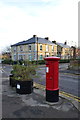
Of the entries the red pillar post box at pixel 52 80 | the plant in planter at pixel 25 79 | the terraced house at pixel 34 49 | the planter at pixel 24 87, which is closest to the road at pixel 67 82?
the plant in planter at pixel 25 79

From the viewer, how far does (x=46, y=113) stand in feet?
13.2

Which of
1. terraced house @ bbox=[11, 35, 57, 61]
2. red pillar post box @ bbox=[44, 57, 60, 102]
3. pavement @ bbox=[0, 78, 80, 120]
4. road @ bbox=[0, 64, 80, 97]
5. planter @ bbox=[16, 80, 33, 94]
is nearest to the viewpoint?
pavement @ bbox=[0, 78, 80, 120]

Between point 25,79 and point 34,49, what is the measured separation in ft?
89.4

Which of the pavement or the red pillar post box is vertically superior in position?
the red pillar post box

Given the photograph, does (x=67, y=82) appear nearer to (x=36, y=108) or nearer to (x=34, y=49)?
(x=36, y=108)

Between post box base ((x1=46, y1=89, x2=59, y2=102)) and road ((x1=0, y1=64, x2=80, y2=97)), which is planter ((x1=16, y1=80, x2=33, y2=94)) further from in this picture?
post box base ((x1=46, y1=89, x2=59, y2=102))

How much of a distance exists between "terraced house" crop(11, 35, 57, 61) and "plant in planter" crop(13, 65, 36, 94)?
25.0m

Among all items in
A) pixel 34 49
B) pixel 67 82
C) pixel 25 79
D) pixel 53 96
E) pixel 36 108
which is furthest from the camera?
pixel 34 49

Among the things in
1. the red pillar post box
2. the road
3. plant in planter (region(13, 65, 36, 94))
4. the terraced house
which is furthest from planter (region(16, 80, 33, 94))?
the terraced house

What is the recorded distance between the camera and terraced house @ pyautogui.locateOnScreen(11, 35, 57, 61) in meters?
33.4

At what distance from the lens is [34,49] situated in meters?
33.1

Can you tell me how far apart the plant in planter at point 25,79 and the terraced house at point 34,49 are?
983 inches

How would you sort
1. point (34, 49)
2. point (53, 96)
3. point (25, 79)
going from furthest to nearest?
point (34, 49)
point (25, 79)
point (53, 96)

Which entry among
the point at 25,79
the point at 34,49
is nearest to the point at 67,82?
the point at 25,79
